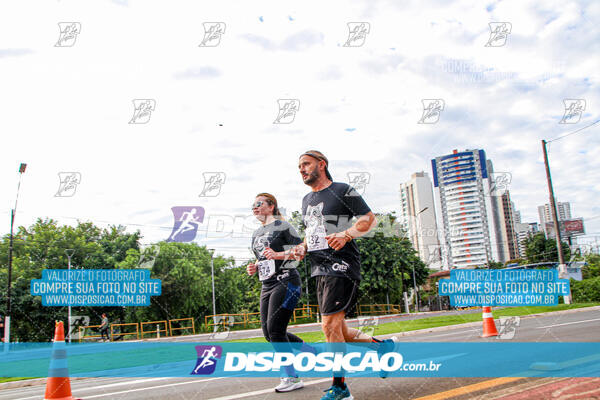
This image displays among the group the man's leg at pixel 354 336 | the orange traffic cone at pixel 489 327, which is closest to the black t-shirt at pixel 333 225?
the man's leg at pixel 354 336

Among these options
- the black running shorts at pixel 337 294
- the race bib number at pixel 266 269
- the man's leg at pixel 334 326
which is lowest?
the man's leg at pixel 334 326

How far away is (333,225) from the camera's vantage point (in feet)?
12.0

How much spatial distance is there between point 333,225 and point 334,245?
0.29m

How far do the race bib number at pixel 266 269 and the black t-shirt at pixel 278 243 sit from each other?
0.03m

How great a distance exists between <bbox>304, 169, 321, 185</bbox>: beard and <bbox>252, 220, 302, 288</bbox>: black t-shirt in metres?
1.03

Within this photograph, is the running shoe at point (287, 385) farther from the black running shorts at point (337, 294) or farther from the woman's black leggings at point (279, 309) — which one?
the black running shorts at point (337, 294)

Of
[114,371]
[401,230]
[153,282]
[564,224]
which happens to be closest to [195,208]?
[153,282]

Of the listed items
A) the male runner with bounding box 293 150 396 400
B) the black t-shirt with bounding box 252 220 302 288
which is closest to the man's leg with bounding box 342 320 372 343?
the male runner with bounding box 293 150 396 400

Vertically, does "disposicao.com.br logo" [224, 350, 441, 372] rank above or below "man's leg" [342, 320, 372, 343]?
below

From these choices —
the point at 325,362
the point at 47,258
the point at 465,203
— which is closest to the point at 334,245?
the point at 325,362

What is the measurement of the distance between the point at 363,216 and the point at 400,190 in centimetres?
16850

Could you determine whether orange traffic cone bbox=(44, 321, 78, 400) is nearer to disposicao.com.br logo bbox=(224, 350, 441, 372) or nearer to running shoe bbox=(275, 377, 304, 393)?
disposicao.com.br logo bbox=(224, 350, 441, 372)

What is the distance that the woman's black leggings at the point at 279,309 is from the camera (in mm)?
4340

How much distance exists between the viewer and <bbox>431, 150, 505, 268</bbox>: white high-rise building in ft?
555
